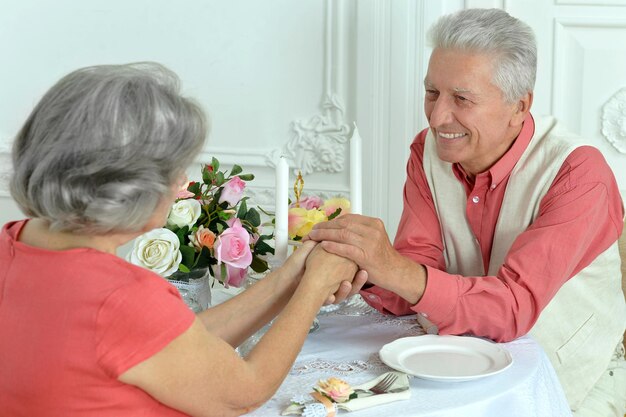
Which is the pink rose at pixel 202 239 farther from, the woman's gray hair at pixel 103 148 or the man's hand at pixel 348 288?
the woman's gray hair at pixel 103 148

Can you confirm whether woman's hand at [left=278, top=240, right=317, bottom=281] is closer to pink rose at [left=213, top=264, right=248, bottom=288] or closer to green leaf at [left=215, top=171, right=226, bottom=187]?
pink rose at [left=213, top=264, right=248, bottom=288]

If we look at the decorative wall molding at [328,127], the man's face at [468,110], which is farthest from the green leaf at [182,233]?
the decorative wall molding at [328,127]

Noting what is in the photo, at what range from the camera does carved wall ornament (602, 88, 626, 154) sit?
3.37 m

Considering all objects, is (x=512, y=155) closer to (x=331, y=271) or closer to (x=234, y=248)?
(x=331, y=271)

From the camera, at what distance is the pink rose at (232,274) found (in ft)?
6.27

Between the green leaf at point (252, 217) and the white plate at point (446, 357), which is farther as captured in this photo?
the green leaf at point (252, 217)

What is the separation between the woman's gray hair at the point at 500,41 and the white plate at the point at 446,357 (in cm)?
67

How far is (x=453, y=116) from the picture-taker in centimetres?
226

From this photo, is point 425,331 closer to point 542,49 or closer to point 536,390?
point 536,390

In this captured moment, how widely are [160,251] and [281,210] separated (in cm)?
26

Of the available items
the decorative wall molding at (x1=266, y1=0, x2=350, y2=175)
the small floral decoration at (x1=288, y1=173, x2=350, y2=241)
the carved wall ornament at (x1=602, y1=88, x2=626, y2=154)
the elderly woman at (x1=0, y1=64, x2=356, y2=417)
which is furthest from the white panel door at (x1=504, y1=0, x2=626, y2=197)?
the elderly woman at (x1=0, y1=64, x2=356, y2=417)

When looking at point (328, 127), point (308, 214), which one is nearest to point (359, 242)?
point (308, 214)

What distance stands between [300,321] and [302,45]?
89.9 inches

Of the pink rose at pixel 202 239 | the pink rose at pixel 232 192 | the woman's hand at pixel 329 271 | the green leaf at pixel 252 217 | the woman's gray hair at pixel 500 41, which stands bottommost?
the woman's hand at pixel 329 271
